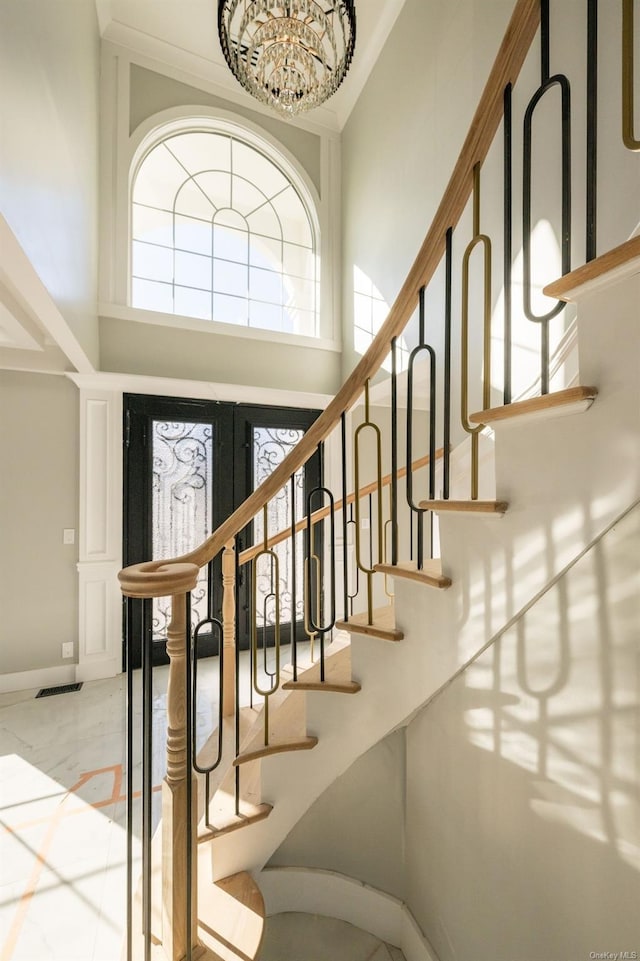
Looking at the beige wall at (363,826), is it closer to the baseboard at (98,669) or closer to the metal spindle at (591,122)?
the metal spindle at (591,122)

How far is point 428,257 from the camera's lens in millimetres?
1204

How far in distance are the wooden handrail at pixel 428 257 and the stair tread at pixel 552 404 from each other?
46 cm

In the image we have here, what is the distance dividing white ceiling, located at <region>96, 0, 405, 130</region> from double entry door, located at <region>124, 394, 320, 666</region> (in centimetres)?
278

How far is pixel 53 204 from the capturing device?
2008 millimetres

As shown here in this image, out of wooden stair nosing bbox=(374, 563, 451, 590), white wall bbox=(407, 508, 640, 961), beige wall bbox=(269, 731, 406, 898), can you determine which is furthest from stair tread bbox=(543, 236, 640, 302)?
beige wall bbox=(269, 731, 406, 898)

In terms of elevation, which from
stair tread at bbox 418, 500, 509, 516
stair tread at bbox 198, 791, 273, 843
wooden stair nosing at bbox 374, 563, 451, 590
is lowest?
stair tread at bbox 198, 791, 273, 843

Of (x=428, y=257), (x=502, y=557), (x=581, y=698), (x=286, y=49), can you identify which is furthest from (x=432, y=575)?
Answer: (x=286, y=49)

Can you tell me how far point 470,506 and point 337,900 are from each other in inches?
73.4

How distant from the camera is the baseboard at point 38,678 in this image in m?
3.04

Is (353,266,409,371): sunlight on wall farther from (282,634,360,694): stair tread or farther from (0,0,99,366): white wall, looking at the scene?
(282,634,360,694): stair tread

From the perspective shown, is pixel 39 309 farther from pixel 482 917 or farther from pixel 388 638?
pixel 482 917

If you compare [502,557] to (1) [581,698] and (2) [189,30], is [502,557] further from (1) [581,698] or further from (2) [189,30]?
(2) [189,30]

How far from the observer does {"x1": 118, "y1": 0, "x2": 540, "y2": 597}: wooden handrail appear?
956 millimetres

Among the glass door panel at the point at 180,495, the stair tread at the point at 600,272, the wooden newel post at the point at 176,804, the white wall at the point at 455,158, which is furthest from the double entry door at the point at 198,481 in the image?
the stair tread at the point at 600,272
